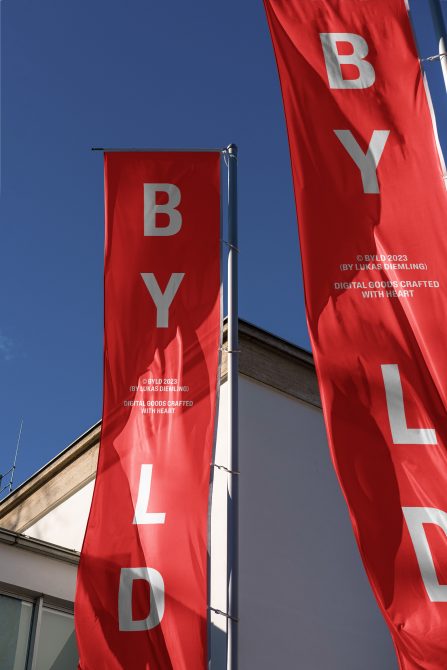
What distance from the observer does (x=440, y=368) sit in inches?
244

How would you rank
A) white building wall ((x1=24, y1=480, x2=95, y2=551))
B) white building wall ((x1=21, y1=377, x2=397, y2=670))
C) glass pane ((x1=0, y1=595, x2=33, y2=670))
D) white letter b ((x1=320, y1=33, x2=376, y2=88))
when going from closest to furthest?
white letter b ((x1=320, y1=33, x2=376, y2=88)) → glass pane ((x1=0, y1=595, x2=33, y2=670)) → white building wall ((x1=21, y1=377, x2=397, y2=670)) → white building wall ((x1=24, y1=480, x2=95, y2=551))

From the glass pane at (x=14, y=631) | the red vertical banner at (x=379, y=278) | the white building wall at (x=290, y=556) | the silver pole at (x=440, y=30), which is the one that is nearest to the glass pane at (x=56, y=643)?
the glass pane at (x=14, y=631)

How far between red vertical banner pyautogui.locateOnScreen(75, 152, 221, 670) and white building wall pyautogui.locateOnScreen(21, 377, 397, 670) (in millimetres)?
2217

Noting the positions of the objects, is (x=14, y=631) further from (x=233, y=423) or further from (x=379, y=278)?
(x=379, y=278)

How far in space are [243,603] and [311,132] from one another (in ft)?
17.6

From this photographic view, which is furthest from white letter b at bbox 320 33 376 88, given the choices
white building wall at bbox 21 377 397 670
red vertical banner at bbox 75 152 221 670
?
white building wall at bbox 21 377 397 670

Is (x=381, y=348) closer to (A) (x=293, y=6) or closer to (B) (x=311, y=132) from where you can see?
(B) (x=311, y=132)

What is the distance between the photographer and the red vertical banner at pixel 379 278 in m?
5.56

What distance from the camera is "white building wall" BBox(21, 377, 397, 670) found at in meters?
9.66

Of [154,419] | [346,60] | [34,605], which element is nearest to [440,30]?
[346,60]

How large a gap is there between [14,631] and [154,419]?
315 centimetres

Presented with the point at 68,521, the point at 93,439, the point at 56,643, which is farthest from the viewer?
the point at 93,439

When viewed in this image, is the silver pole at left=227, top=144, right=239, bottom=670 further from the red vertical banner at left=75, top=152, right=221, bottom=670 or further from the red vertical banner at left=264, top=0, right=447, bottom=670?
the red vertical banner at left=264, top=0, right=447, bottom=670

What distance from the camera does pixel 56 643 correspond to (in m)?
9.65
